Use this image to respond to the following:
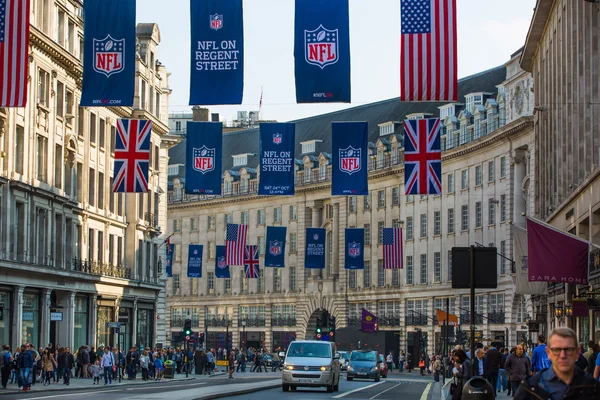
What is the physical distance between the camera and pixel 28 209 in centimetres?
5566

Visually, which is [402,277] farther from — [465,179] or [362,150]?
[362,150]

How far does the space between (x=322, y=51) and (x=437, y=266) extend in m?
67.4

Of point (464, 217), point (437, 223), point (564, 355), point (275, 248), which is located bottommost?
point (564, 355)

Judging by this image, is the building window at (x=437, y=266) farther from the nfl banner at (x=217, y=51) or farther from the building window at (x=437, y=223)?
the nfl banner at (x=217, y=51)

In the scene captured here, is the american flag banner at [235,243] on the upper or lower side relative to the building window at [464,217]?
lower

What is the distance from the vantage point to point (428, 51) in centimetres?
2942

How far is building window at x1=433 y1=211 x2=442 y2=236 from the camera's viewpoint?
97.2 meters

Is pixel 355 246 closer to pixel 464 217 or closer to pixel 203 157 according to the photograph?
pixel 464 217

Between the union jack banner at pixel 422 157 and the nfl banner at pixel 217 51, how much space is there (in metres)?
7.79

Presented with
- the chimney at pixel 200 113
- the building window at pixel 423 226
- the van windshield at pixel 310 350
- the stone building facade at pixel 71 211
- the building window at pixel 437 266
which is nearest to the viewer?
the van windshield at pixel 310 350

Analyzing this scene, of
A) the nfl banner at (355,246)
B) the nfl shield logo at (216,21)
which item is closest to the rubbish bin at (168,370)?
the nfl banner at (355,246)

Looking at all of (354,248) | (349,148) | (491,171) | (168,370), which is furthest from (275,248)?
(349,148)

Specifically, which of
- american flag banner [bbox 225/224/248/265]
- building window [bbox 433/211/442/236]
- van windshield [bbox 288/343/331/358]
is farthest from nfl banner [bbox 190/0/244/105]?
building window [bbox 433/211/442/236]

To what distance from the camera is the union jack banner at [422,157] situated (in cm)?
3797
